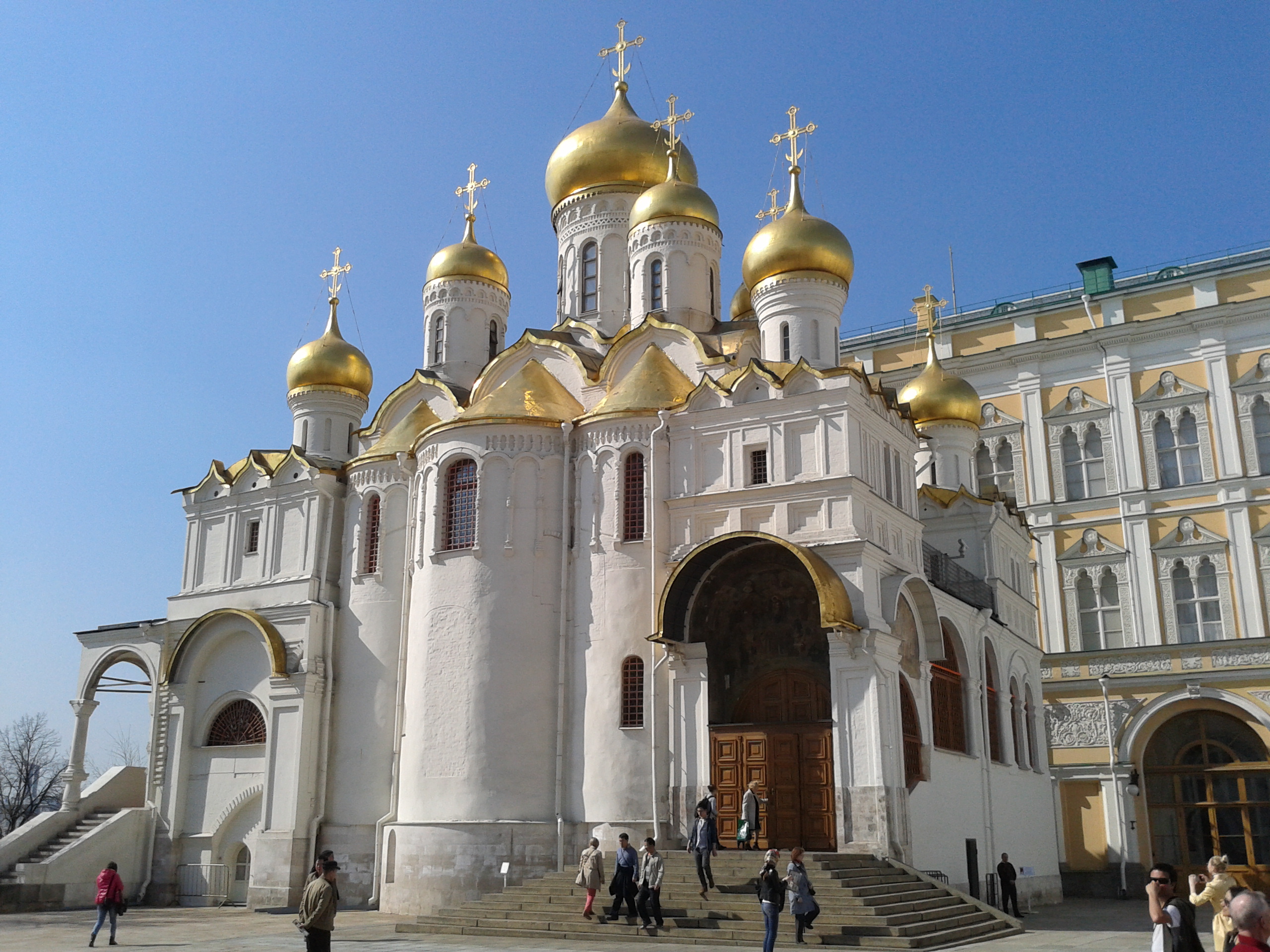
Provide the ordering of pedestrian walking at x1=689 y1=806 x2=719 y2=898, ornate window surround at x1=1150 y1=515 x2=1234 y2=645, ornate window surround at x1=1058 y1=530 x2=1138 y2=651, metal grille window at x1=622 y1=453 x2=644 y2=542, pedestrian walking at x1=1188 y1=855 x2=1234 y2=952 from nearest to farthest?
pedestrian walking at x1=1188 y1=855 x2=1234 y2=952 < pedestrian walking at x1=689 y1=806 x2=719 y2=898 < metal grille window at x1=622 y1=453 x2=644 y2=542 < ornate window surround at x1=1150 y1=515 x2=1234 y2=645 < ornate window surround at x1=1058 y1=530 x2=1138 y2=651

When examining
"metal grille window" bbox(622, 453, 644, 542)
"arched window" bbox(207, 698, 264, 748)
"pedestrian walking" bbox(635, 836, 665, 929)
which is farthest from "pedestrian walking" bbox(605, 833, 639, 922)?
"arched window" bbox(207, 698, 264, 748)

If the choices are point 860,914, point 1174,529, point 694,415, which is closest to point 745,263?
point 694,415

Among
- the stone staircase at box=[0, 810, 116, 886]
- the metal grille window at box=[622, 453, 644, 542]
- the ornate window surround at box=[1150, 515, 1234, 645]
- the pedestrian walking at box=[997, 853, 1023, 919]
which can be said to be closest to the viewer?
the pedestrian walking at box=[997, 853, 1023, 919]

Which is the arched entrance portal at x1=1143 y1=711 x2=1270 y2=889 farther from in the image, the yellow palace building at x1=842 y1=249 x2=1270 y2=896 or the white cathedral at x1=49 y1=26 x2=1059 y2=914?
the white cathedral at x1=49 y1=26 x2=1059 y2=914

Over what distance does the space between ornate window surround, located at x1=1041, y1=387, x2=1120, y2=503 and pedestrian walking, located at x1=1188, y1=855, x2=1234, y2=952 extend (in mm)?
22334

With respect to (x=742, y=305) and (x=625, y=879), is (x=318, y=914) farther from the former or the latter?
(x=742, y=305)

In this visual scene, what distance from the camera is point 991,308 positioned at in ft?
119

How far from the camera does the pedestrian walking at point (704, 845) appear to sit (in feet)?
52.3

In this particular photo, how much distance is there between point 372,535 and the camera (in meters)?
24.2

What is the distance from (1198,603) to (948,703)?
1067 cm

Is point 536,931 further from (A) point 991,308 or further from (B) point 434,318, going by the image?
(A) point 991,308

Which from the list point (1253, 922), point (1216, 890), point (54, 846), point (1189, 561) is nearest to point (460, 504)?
point (54, 846)

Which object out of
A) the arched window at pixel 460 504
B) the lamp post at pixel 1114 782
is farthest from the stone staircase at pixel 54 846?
the lamp post at pixel 1114 782

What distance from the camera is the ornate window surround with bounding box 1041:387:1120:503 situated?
31.0m
